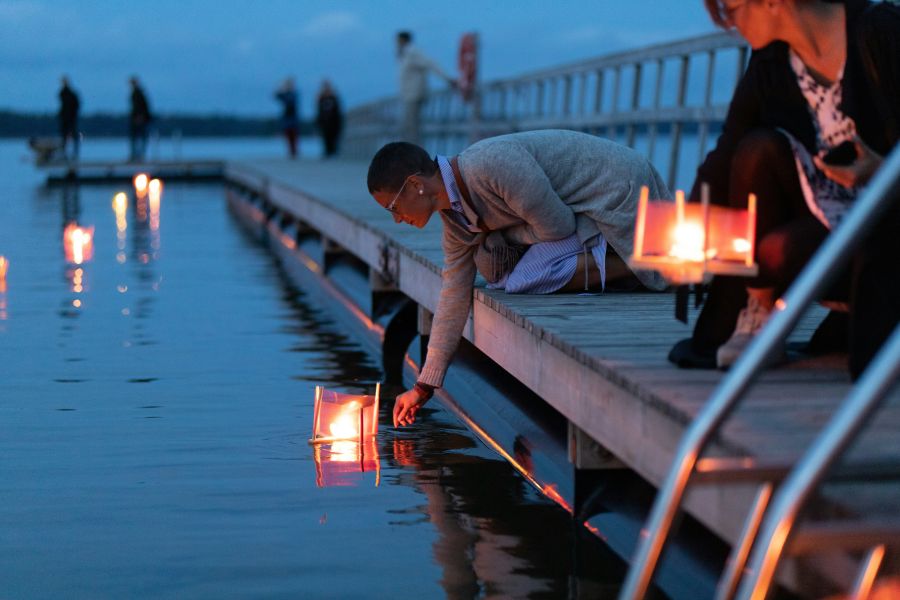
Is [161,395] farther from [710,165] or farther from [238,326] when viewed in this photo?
[710,165]

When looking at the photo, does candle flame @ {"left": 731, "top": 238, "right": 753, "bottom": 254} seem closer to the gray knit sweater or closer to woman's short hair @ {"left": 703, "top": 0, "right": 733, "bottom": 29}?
woman's short hair @ {"left": 703, "top": 0, "right": 733, "bottom": 29}

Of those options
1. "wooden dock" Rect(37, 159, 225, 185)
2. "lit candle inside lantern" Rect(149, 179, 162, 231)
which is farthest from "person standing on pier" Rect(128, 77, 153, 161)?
"lit candle inside lantern" Rect(149, 179, 162, 231)

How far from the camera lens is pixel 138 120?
3734 cm

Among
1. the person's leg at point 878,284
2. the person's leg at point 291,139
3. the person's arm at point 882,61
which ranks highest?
the person's arm at point 882,61

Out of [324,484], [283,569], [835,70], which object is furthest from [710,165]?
[324,484]

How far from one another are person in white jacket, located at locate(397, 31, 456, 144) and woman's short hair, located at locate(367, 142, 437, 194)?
62.0ft

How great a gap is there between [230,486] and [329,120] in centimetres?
2953

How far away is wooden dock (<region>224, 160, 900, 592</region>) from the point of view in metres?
3.14

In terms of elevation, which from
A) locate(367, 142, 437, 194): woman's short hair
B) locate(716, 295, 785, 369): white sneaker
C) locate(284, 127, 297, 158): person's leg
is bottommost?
locate(284, 127, 297, 158): person's leg

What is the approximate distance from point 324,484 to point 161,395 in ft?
7.20

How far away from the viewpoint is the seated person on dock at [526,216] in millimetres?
5453

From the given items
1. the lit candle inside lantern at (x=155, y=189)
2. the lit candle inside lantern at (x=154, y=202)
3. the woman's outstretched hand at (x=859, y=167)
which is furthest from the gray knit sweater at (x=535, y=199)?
the lit candle inside lantern at (x=155, y=189)

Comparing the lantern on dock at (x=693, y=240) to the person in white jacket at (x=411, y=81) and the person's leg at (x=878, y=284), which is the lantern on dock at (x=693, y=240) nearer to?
the person's leg at (x=878, y=284)

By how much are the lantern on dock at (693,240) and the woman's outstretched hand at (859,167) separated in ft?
0.65
